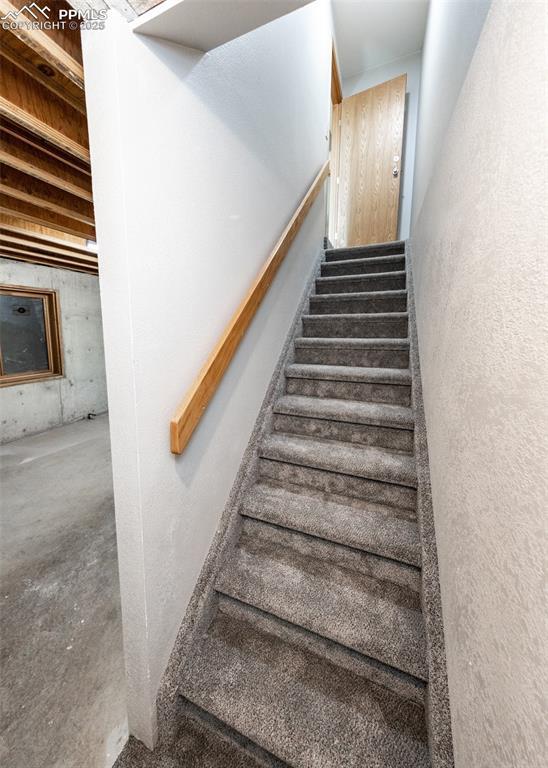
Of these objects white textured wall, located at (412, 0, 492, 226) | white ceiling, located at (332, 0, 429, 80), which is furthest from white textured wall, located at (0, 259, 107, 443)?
white textured wall, located at (412, 0, 492, 226)

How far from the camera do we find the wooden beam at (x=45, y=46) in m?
0.88

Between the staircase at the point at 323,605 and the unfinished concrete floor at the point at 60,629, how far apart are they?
0.41m

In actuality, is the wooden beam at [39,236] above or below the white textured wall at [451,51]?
below

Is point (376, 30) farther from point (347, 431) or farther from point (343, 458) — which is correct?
point (343, 458)

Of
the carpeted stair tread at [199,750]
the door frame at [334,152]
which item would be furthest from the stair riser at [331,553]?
the door frame at [334,152]

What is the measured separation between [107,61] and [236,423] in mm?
1296

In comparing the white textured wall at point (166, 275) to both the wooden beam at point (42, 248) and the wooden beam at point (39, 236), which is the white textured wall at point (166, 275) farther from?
the wooden beam at point (42, 248)

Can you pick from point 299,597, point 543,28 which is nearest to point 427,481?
point 299,597

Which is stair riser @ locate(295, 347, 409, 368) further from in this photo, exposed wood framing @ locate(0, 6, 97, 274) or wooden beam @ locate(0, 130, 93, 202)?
wooden beam @ locate(0, 130, 93, 202)

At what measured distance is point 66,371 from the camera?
4926mm

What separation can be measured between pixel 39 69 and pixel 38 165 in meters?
0.79

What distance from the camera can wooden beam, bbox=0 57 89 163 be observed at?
119 cm

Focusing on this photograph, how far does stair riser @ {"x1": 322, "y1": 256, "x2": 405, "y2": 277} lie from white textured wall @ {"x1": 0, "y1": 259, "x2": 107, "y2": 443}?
163 inches

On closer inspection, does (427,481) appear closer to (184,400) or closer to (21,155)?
(184,400)
